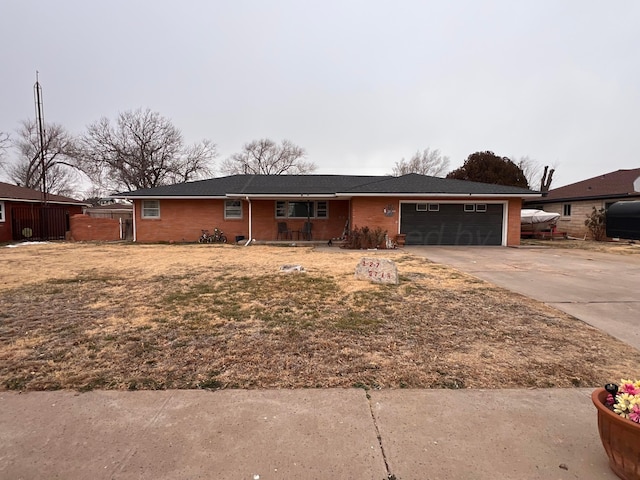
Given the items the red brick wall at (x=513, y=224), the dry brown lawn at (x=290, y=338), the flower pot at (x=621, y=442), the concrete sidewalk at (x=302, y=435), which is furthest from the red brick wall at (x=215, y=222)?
the flower pot at (x=621, y=442)

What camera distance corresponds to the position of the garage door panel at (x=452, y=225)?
55.1 feet

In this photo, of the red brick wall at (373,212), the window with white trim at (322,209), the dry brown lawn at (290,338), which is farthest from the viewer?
the window with white trim at (322,209)

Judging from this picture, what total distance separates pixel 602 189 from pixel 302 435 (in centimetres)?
2715

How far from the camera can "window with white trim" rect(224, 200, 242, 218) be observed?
62.1 ft

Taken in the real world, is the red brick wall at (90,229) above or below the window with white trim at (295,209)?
below

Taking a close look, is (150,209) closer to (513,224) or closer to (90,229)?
(90,229)

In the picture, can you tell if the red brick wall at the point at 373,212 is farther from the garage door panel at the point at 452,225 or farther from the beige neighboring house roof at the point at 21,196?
the beige neighboring house roof at the point at 21,196

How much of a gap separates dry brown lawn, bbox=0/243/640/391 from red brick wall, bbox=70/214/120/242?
13890 mm

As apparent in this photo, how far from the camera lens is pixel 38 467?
200cm

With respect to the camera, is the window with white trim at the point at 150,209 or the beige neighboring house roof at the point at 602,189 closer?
the window with white trim at the point at 150,209

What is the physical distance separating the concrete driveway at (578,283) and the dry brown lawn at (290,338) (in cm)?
Result: 47

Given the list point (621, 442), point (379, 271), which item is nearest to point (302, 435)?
point (621, 442)

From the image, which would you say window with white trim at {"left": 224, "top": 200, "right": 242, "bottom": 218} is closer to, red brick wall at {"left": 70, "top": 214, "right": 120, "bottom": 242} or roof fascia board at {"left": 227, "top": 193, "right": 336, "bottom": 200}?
roof fascia board at {"left": 227, "top": 193, "right": 336, "bottom": 200}

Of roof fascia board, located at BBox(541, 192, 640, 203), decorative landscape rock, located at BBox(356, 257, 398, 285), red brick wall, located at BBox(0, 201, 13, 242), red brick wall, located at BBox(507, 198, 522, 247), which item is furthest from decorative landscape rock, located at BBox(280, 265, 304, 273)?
roof fascia board, located at BBox(541, 192, 640, 203)
